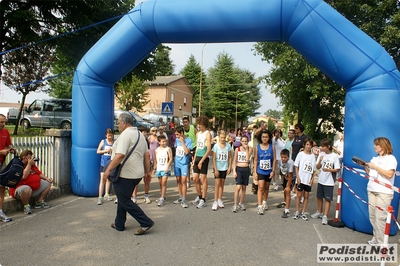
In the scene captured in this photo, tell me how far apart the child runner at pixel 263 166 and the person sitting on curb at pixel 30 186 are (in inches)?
160

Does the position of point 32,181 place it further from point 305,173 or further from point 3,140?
point 305,173

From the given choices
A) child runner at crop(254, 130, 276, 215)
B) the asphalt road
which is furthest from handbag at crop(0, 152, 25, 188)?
child runner at crop(254, 130, 276, 215)

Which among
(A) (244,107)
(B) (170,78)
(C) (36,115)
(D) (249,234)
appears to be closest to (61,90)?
(B) (170,78)

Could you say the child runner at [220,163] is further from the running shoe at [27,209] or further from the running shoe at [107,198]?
the running shoe at [27,209]

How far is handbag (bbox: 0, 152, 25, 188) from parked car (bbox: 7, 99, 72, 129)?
1569cm

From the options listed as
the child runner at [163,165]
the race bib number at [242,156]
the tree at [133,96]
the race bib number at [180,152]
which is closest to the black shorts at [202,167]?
the race bib number at [180,152]

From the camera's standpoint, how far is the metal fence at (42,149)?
6.34 meters

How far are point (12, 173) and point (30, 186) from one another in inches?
23.6

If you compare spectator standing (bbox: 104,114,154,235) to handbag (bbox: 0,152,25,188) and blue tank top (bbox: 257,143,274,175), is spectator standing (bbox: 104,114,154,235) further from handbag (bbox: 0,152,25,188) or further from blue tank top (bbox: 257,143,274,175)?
blue tank top (bbox: 257,143,274,175)

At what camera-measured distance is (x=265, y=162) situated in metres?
6.27

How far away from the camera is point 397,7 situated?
1408 cm

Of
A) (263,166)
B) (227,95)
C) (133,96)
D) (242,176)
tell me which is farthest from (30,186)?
(227,95)

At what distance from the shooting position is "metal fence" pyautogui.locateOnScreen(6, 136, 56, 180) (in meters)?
6.34

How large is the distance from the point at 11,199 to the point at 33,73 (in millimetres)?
19132
